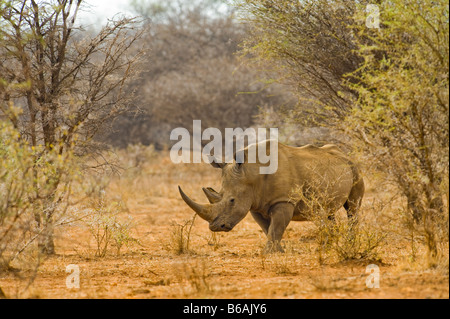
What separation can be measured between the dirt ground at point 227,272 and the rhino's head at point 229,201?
50 cm

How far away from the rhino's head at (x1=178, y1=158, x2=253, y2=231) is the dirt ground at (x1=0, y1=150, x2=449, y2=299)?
50 cm

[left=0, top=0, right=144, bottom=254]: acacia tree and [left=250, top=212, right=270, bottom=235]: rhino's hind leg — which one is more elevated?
[left=0, top=0, right=144, bottom=254]: acacia tree

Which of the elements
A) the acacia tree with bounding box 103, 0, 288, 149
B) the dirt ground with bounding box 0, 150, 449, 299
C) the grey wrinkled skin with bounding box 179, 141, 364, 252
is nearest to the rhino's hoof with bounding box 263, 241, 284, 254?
the grey wrinkled skin with bounding box 179, 141, 364, 252

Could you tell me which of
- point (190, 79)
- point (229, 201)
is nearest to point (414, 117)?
point (229, 201)

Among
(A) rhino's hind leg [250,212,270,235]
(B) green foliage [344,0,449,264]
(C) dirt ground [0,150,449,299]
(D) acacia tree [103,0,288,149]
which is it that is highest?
(D) acacia tree [103,0,288,149]

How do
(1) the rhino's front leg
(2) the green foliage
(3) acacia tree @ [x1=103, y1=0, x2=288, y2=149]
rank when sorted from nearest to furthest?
(2) the green foliage < (1) the rhino's front leg < (3) acacia tree @ [x1=103, y1=0, x2=288, y2=149]

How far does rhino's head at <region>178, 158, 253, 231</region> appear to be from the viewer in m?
7.90

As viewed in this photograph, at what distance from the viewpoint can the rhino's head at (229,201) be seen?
7.90 meters

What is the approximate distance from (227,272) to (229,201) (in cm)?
142

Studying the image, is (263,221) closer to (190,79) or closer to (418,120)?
(418,120)

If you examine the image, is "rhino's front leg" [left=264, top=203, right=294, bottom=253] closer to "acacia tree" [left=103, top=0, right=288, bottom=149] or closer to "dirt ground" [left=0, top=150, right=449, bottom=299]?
"dirt ground" [left=0, top=150, right=449, bottom=299]

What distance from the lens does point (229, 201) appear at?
26.3 ft
